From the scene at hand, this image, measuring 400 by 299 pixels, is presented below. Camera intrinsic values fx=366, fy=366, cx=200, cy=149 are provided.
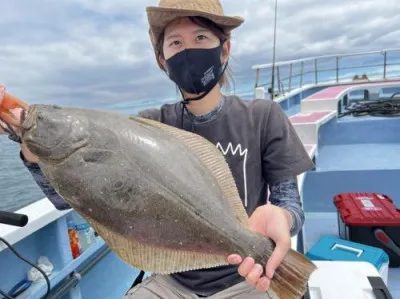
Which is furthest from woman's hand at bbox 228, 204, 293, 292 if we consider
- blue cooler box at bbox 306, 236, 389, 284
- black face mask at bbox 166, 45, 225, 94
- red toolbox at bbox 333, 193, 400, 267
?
red toolbox at bbox 333, 193, 400, 267

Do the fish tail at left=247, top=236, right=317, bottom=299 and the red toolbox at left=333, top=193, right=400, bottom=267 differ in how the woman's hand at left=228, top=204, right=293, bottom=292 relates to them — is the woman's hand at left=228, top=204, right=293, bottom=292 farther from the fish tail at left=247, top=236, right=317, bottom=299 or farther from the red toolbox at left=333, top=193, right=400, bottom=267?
the red toolbox at left=333, top=193, right=400, bottom=267

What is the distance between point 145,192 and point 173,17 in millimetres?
1003

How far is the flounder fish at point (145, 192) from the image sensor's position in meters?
1.32

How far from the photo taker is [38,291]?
2324 millimetres

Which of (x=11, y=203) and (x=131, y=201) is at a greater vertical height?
(x=131, y=201)

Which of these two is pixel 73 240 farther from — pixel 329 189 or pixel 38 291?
pixel 329 189

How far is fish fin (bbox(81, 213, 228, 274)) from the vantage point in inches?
55.5

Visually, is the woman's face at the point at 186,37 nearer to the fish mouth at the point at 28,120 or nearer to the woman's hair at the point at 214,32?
the woman's hair at the point at 214,32

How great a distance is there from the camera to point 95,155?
133 cm

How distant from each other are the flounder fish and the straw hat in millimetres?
700

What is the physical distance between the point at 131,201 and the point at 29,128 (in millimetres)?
480

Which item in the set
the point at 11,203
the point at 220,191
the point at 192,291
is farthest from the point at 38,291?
the point at 11,203

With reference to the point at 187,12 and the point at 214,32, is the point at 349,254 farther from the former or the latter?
the point at 187,12

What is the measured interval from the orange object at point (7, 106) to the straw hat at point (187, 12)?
86cm
